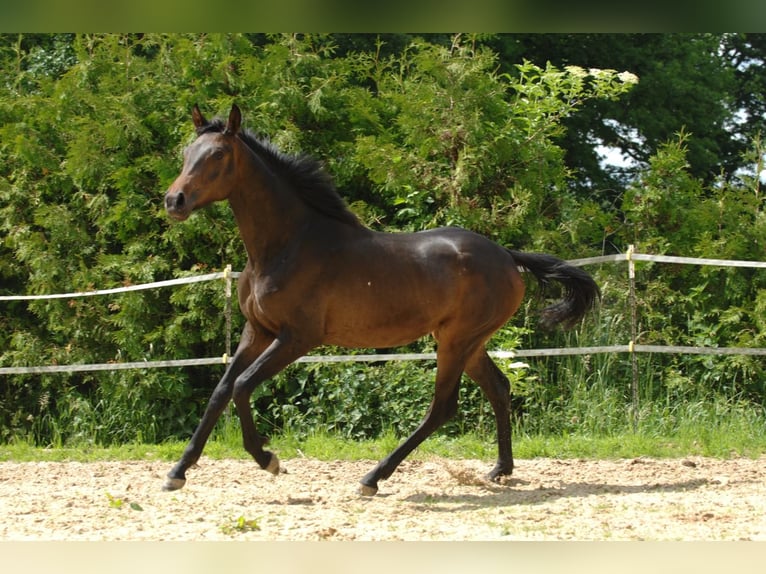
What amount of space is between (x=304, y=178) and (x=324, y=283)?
0.74m

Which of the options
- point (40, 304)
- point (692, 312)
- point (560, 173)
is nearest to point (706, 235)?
point (692, 312)

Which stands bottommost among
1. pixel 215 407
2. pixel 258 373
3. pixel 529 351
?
pixel 215 407

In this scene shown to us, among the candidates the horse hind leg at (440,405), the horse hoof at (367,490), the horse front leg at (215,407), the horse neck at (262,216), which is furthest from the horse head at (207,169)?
the horse hoof at (367,490)

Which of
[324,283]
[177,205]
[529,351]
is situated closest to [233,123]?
[177,205]

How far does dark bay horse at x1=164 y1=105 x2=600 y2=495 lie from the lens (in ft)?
17.5

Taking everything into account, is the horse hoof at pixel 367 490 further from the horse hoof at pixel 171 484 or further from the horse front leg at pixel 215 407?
the horse hoof at pixel 171 484

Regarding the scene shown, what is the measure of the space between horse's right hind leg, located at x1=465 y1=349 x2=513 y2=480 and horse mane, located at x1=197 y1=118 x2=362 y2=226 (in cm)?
131

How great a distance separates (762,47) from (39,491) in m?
15.0

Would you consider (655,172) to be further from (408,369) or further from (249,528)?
(249,528)

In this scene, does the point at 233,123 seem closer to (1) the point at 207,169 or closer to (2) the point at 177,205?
(1) the point at 207,169

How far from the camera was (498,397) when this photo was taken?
19.5 ft

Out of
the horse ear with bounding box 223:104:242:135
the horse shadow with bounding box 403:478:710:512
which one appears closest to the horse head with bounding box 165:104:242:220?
the horse ear with bounding box 223:104:242:135

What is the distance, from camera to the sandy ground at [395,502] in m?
4.12

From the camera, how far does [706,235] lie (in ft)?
28.4
